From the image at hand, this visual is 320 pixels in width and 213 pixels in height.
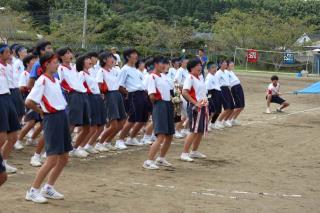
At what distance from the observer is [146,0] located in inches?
3583

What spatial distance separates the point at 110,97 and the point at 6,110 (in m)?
3.28

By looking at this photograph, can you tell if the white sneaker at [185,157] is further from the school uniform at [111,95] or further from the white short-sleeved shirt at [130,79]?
the white short-sleeved shirt at [130,79]

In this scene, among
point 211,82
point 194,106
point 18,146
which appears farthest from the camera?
point 211,82

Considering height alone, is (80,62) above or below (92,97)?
above

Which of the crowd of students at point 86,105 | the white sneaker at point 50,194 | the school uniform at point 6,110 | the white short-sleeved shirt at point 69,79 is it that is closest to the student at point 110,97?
the crowd of students at point 86,105

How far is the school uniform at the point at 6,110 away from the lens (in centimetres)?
864

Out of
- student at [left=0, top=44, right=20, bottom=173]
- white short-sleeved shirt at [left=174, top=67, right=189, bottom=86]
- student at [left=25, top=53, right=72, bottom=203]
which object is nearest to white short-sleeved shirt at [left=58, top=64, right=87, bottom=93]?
A: student at [left=0, top=44, right=20, bottom=173]

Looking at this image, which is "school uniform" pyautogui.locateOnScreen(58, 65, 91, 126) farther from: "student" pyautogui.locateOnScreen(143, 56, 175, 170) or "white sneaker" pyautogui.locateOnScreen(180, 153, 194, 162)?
"white sneaker" pyautogui.locateOnScreen(180, 153, 194, 162)

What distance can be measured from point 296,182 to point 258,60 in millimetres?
44404

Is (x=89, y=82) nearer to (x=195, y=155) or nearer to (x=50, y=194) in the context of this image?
(x=195, y=155)

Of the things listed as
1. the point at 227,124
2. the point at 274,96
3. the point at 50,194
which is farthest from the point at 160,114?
the point at 274,96

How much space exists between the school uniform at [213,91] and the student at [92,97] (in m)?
4.83

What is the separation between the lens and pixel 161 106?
1017 centimetres

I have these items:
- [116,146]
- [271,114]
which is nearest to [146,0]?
[271,114]
